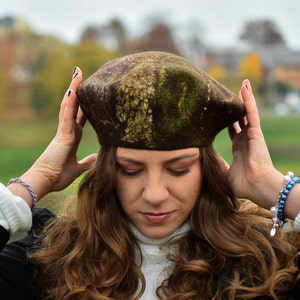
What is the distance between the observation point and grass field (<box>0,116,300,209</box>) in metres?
26.3

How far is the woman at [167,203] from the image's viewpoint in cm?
307

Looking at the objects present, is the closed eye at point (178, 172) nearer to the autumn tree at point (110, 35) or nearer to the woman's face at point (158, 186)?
the woman's face at point (158, 186)

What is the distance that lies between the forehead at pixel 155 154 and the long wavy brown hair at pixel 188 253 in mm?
66

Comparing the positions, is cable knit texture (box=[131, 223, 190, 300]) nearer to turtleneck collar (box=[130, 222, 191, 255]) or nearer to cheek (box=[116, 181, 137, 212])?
turtleneck collar (box=[130, 222, 191, 255])

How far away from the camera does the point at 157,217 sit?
3.16 meters

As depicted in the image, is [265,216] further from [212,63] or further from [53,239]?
[212,63]

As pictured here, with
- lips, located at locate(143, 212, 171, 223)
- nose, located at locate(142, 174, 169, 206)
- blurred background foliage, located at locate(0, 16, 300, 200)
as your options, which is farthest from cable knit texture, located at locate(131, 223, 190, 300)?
blurred background foliage, located at locate(0, 16, 300, 200)

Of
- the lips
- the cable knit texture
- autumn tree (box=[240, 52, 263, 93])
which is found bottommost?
autumn tree (box=[240, 52, 263, 93])

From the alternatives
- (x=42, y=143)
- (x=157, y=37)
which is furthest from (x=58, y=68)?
(x=42, y=143)

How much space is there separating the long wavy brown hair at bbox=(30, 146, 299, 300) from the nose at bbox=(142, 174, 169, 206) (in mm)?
183

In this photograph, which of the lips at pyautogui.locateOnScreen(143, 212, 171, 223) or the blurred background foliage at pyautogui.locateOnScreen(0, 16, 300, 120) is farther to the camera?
the blurred background foliage at pyautogui.locateOnScreen(0, 16, 300, 120)

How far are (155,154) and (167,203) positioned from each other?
0.62 feet

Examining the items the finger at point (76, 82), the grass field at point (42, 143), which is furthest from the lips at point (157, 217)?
the grass field at point (42, 143)

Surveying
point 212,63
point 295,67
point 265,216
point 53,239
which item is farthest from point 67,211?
point 295,67
